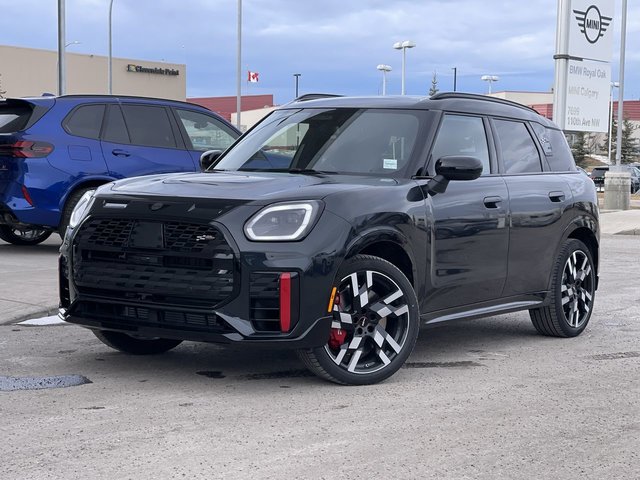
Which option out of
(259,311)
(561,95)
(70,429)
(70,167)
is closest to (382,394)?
(259,311)

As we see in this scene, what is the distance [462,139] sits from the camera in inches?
265

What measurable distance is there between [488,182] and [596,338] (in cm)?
169

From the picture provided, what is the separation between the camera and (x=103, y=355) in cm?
652

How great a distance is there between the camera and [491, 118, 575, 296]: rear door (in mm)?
6879

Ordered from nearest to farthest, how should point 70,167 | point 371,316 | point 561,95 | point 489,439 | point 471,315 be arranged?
1. point 489,439
2. point 371,316
3. point 471,315
4. point 70,167
5. point 561,95

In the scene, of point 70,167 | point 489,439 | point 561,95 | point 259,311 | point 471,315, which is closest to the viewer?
point 489,439

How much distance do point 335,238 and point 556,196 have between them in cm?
255

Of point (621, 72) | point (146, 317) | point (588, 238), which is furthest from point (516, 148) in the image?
point (621, 72)

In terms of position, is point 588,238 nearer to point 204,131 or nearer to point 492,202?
point 492,202

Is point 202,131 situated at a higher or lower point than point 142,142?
higher

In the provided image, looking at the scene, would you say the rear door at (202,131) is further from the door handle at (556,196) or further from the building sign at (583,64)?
the building sign at (583,64)

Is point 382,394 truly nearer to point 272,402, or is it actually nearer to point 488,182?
point 272,402

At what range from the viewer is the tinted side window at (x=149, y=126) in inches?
508

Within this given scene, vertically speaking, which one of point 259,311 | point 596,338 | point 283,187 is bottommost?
point 596,338
